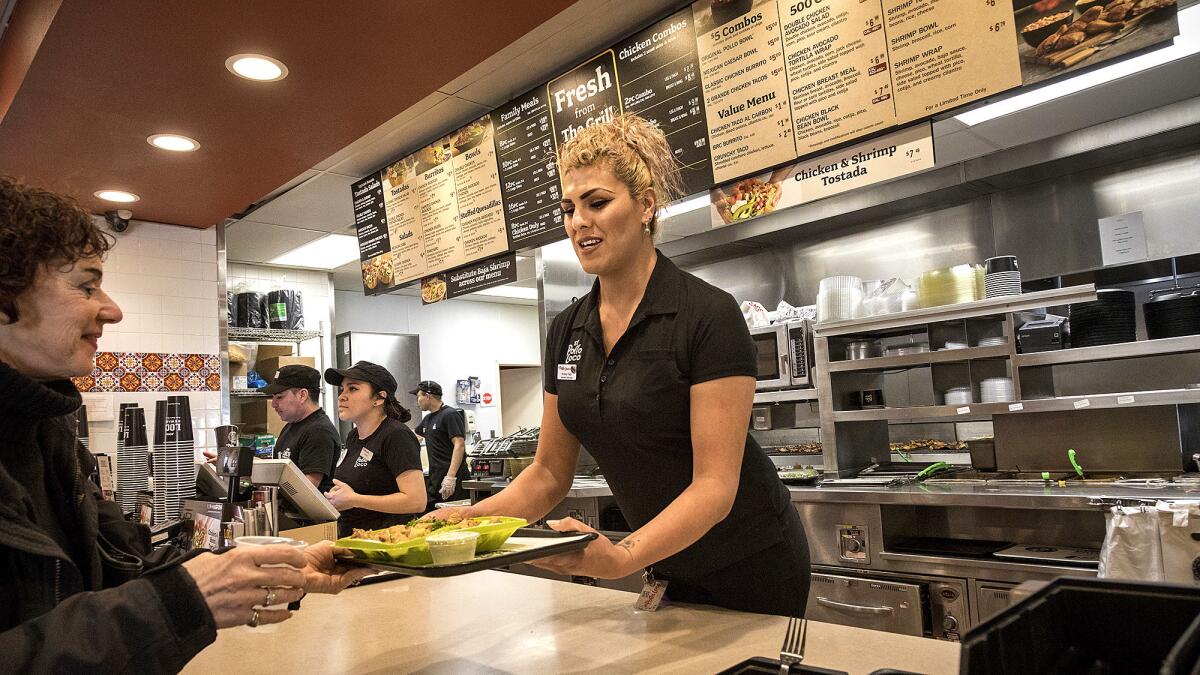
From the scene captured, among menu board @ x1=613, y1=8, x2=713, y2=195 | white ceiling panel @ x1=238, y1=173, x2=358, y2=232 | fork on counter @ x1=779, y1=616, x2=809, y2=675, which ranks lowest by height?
fork on counter @ x1=779, y1=616, x2=809, y2=675

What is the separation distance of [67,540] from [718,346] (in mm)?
1178

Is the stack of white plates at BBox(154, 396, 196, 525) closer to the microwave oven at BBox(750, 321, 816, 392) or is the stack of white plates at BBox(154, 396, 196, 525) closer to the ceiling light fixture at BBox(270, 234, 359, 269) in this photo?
the microwave oven at BBox(750, 321, 816, 392)

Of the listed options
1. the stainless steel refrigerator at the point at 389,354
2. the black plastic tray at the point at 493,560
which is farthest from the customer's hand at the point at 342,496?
the stainless steel refrigerator at the point at 389,354

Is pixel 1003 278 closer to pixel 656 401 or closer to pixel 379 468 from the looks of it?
pixel 656 401

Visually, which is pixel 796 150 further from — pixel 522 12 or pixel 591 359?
pixel 591 359

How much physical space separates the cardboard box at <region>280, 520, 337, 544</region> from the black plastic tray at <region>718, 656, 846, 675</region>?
151 centimetres

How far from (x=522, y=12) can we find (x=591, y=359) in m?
1.61

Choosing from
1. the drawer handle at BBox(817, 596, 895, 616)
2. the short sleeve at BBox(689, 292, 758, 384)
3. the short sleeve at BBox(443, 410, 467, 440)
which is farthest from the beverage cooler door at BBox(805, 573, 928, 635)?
the short sleeve at BBox(443, 410, 467, 440)

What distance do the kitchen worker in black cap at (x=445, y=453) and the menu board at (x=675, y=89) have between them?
4502 millimetres

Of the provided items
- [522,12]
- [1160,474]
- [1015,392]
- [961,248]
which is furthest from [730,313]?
[961,248]

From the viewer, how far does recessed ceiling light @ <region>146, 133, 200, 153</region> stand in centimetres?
365

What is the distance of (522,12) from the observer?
280 centimetres

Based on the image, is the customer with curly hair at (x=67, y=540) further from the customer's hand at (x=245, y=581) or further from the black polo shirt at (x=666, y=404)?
the black polo shirt at (x=666, y=404)

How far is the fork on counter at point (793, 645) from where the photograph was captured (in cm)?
110
